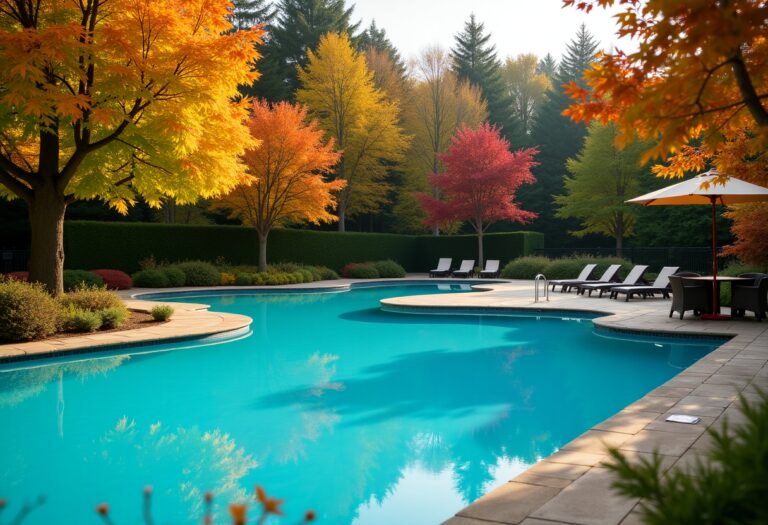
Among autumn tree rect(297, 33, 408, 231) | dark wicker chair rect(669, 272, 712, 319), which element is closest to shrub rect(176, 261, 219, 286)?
autumn tree rect(297, 33, 408, 231)

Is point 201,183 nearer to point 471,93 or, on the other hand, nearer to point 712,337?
A: point 712,337

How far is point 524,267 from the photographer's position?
83.2 feet

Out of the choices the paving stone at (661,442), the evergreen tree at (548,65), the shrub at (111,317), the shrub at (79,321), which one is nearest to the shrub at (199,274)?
the shrub at (111,317)

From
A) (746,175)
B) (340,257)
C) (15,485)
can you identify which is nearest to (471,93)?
(340,257)

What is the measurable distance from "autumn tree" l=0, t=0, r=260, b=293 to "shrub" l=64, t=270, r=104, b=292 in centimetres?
608

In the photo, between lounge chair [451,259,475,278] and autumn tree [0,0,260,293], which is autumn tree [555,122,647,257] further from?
A: autumn tree [0,0,260,293]

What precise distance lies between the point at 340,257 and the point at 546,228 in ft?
50.0

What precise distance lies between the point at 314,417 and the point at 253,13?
36581 mm

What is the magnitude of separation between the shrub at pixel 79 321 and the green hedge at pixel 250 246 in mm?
11221

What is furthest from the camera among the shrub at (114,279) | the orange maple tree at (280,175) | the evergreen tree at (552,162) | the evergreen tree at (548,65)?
the evergreen tree at (548,65)

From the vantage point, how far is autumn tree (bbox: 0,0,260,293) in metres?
8.87

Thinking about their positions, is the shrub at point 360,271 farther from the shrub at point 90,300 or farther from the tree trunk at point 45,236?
the tree trunk at point 45,236

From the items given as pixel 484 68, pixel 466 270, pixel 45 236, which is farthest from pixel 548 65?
pixel 45 236

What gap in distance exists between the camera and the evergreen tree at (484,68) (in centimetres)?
3988
